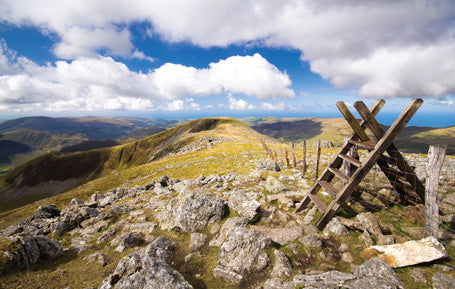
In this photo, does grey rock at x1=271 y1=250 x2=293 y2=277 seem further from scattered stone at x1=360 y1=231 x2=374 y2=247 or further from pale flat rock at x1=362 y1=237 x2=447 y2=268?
scattered stone at x1=360 y1=231 x2=374 y2=247

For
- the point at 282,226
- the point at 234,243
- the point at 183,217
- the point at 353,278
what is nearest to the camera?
the point at 353,278

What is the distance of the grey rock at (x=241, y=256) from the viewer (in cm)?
679

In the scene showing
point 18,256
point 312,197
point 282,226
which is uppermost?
point 312,197

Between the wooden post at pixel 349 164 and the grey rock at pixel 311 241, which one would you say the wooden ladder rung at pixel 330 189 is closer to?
the wooden post at pixel 349 164

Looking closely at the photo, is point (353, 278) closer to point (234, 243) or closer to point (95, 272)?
point (234, 243)

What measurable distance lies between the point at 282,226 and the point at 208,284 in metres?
4.64

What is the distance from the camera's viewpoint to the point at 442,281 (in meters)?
5.10

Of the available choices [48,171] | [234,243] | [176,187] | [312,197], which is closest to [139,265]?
[234,243]

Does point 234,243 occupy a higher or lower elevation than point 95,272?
higher

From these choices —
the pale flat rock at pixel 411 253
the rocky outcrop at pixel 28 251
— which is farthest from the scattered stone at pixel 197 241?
the rocky outcrop at pixel 28 251

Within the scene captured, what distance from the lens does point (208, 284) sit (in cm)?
661

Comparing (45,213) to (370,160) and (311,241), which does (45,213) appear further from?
(370,160)

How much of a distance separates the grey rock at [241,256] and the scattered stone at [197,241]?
5.07 ft

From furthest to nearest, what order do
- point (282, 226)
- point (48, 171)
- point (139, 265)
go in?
point (48, 171) < point (282, 226) < point (139, 265)
